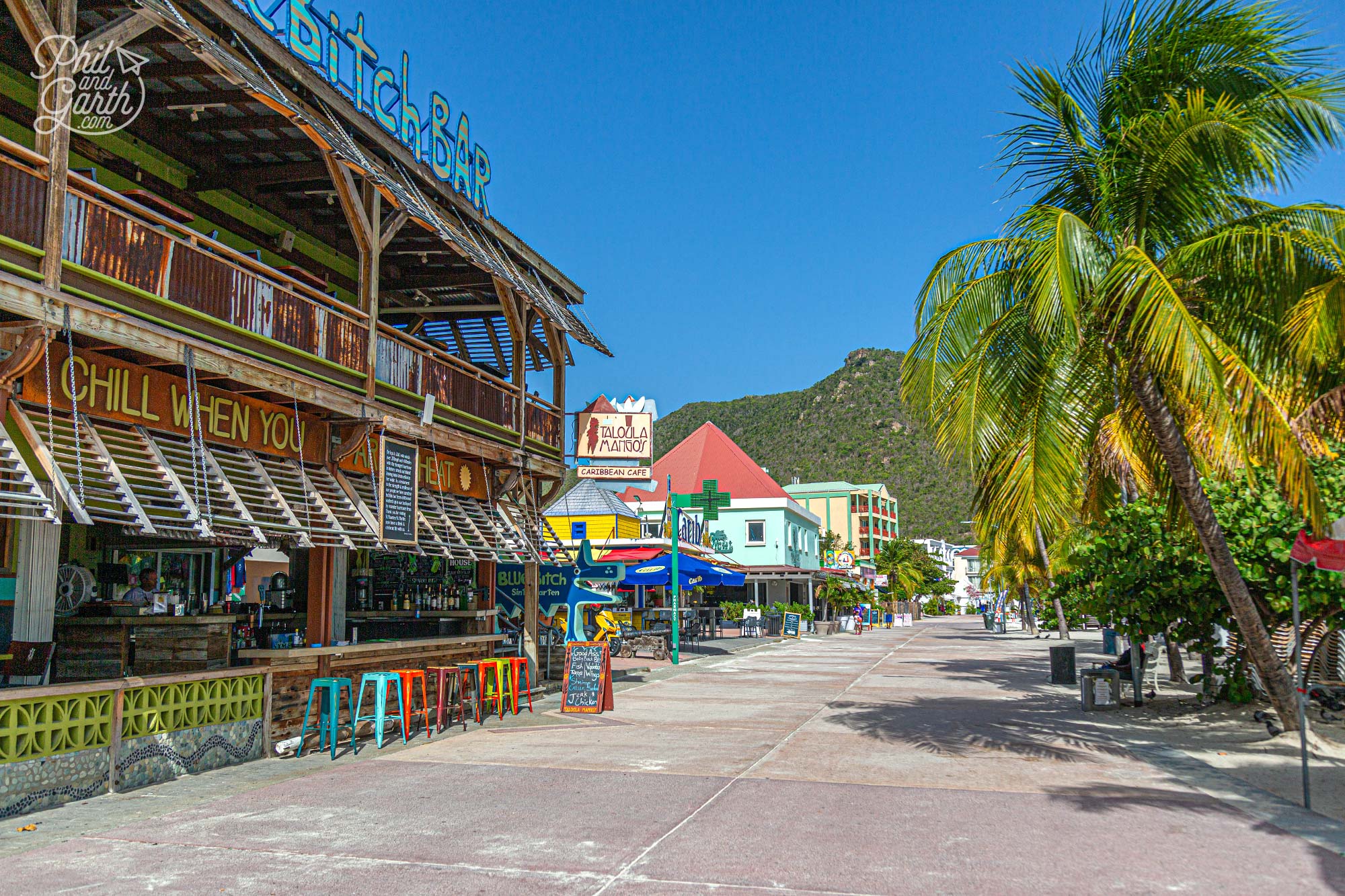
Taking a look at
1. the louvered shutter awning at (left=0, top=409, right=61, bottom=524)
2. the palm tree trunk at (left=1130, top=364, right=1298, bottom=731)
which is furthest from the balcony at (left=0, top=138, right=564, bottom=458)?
the palm tree trunk at (left=1130, top=364, right=1298, bottom=731)

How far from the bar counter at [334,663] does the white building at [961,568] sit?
3427 inches

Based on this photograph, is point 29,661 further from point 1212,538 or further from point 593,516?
point 593,516

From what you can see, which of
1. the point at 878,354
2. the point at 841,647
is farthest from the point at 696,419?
the point at 841,647

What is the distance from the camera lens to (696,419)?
14950cm

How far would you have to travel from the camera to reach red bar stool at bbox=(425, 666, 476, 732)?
12.2 meters

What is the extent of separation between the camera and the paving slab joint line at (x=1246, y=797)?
7.11m

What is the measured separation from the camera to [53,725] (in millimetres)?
7777

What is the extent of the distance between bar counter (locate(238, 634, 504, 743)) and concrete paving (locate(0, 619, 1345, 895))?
0.84 metres

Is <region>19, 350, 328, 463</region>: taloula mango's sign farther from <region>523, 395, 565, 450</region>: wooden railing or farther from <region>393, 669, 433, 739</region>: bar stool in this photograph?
<region>523, 395, 565, 450</region>: wooden railing

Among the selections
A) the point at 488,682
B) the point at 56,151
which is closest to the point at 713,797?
the point at 488,682

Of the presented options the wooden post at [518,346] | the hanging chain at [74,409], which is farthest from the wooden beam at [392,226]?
the hanging chain at [74,409]

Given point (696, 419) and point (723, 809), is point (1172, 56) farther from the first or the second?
point (696, 419)

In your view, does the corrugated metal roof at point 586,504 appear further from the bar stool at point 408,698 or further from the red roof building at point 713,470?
the bar stool at point 408,698

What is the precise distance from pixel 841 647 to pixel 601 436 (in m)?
17.6
